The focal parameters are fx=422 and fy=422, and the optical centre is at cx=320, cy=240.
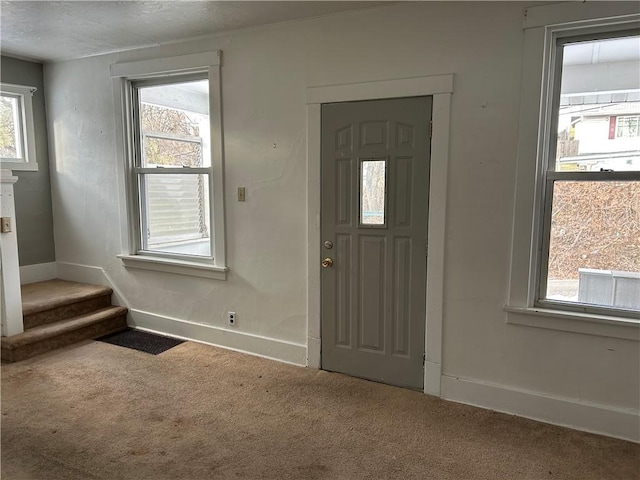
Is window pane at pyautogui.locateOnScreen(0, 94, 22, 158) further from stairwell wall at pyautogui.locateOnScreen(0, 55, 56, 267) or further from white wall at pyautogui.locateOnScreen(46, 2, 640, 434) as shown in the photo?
white wall at pyautogui.locateOnScreen(46, 2, 640, 434)

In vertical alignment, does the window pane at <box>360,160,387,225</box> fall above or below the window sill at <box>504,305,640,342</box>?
above

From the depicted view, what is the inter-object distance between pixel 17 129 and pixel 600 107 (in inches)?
196

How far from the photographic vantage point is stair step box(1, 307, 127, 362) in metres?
3.32

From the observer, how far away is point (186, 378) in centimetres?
305

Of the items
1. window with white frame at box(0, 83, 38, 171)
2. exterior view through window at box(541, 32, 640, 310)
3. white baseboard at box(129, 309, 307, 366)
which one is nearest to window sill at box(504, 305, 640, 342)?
exterior view through window at box(541, 32, 640, 310)

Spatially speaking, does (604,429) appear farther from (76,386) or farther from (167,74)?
(167,74)

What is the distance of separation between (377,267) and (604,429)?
160 centimetres

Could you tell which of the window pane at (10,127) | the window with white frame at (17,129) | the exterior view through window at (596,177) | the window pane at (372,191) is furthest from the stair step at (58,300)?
the exterior view through window at (596,177)

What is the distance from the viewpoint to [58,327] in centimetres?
364

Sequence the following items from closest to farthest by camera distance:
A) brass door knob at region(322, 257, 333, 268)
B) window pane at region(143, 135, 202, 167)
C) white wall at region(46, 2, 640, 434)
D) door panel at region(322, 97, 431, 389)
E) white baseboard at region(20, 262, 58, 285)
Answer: white wall at region(46, 2, 640, 434) < door panel at region(322, 97, 431, 389) < brass door knob at region(322, 257, 333, 268) < window pane at region(143, 135, 202, 167) < white baseboard at region(20, 262, 58, 285)

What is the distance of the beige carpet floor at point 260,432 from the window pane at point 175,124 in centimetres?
181

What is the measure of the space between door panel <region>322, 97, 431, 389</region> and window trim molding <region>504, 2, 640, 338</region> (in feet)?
1.81

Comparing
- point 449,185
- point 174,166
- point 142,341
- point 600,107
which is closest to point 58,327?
point 142,341

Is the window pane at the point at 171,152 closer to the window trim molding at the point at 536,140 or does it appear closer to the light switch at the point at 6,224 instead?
the light switch at the point at 6,224
